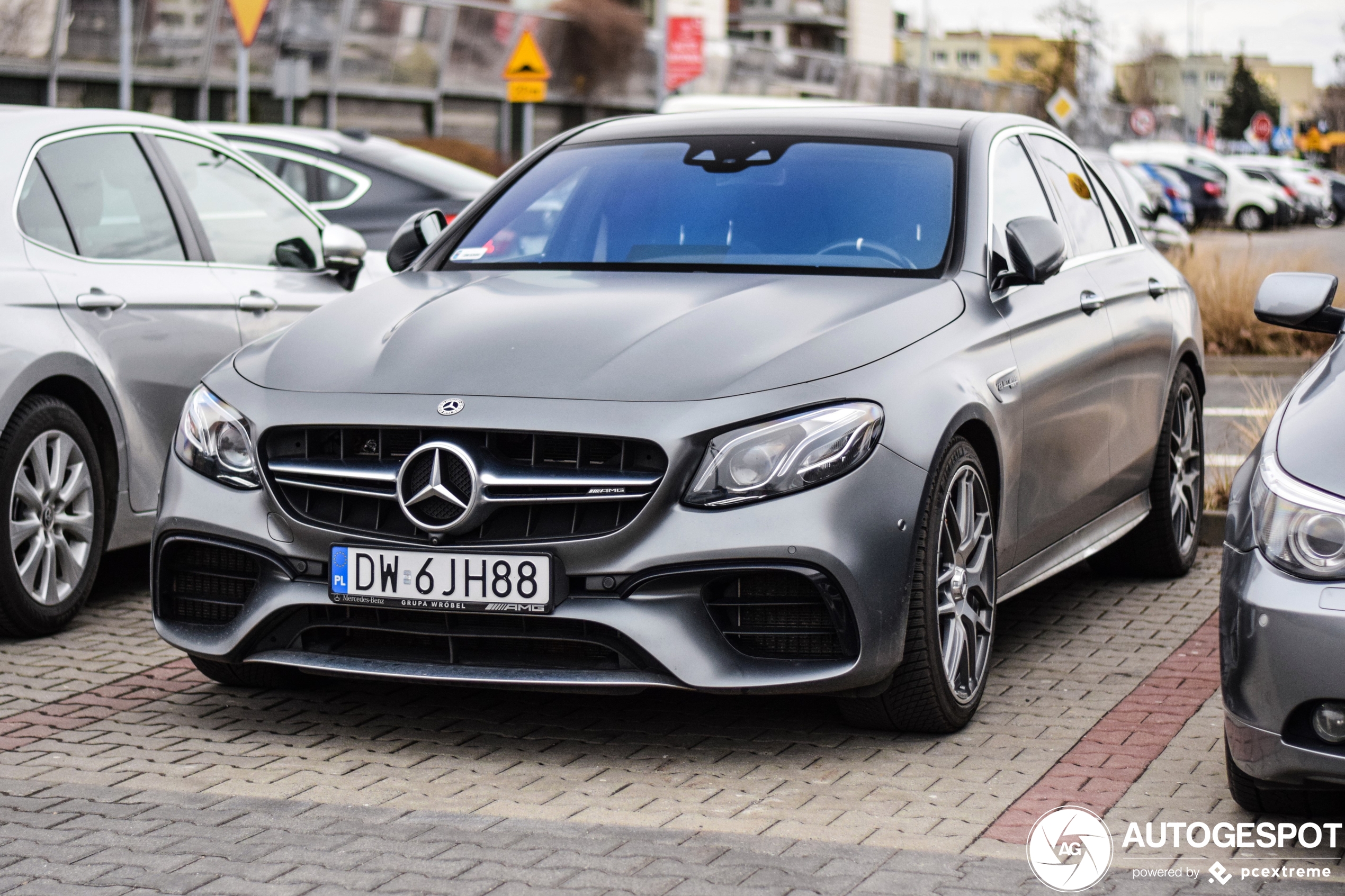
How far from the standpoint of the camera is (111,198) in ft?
22.1

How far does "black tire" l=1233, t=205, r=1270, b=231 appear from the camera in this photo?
1932 inches

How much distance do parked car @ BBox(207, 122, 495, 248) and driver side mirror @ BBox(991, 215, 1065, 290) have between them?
6.19 m

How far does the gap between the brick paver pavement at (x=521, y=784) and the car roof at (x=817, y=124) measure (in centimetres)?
166

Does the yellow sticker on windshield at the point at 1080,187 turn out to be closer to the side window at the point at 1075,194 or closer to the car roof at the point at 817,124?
the side window at the point at 1075,194

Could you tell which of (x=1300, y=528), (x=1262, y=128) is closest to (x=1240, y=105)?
(x=1262, y=128)

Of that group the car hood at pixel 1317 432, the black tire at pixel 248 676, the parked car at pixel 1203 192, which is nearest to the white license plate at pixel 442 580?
the black tire at pixel 248 676

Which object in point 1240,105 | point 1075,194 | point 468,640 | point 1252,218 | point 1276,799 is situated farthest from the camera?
point 1240,105

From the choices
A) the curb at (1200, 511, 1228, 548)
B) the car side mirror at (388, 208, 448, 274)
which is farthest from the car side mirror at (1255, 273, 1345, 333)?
the curb at (1200, 511, 1228, 548)

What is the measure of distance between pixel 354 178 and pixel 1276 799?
27.5 ft

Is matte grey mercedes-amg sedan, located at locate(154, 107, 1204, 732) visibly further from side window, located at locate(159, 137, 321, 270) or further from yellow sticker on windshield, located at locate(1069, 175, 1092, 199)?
side window, located at locate(159, 137, 321, 270)

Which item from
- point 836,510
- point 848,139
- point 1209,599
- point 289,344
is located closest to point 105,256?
point 289,344

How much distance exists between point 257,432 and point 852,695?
5.30ft

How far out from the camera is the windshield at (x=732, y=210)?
5.63 m

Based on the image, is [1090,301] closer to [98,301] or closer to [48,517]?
[98,301]
